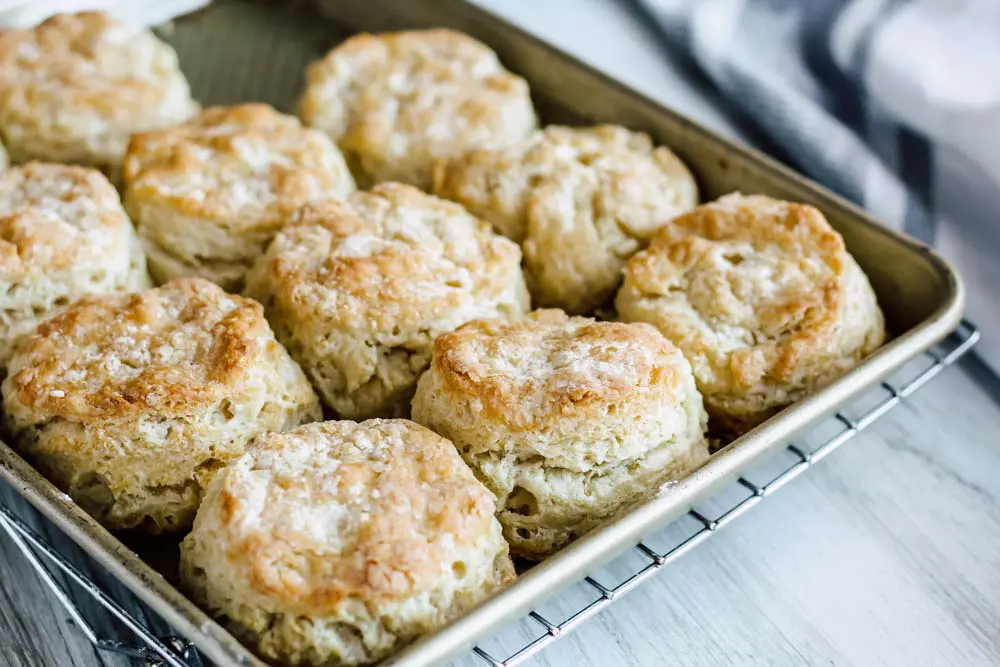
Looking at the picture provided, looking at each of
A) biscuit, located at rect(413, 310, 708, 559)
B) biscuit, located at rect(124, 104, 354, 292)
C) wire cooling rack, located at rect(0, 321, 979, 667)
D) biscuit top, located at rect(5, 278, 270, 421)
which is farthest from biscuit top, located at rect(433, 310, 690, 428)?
biscuit, located at rect(124, 104, 354, 292)

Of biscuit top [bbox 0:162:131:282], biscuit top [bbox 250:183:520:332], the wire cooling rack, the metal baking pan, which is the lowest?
the wire cooling rack

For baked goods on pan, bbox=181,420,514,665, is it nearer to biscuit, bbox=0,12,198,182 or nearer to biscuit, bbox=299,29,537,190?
biscuit, bbox=299,29,537,190

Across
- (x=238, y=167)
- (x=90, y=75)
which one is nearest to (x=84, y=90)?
(x=90, y=75)

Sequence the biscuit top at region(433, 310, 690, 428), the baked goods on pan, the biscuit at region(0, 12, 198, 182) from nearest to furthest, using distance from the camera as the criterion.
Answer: the baked goods on pan → the biscuit top at region(433, 310, 690, 428) → the biscuit at region(0, 12, 198, 182)

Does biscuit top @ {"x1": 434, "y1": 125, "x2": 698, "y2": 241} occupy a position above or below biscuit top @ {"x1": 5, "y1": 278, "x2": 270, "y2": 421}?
below

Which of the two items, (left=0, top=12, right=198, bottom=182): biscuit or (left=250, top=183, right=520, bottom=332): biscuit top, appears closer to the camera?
(left=250, top=183, right=520, bottom=332): biscuit top

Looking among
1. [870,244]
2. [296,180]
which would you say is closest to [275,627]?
[296,180]

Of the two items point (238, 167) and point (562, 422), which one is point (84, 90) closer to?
point (238, 167)

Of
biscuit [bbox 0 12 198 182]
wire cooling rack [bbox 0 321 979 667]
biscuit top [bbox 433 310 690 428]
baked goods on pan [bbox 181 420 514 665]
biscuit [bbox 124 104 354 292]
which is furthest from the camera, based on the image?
biscuit [bbox 0 12 198 182]
